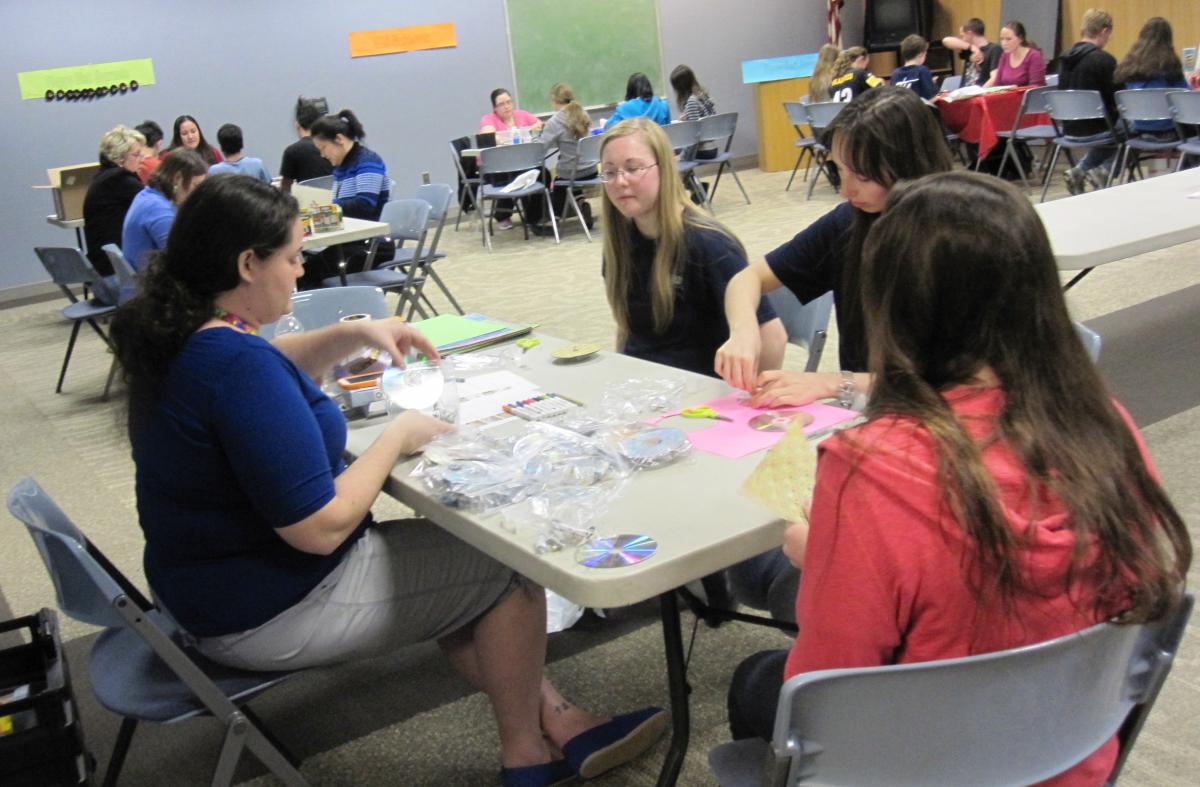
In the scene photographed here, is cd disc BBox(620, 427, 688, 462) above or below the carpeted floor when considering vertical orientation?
above

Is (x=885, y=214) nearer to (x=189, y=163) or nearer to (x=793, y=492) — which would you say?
(x=793, y=492)

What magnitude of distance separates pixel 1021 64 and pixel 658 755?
7901 millimetres

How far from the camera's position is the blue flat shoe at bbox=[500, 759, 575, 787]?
77.6 inches

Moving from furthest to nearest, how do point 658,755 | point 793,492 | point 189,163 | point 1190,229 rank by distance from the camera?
1. point 189,163
2. point 1190,229
3. point 658,755
4. point 793,492

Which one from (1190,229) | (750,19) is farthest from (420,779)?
(750,19)

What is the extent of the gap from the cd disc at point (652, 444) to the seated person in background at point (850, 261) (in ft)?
0.74

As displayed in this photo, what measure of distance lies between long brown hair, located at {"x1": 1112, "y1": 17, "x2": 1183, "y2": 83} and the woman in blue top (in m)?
6.75

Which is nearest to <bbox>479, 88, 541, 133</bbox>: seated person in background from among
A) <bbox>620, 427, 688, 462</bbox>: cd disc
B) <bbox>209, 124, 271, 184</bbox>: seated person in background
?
<bbox>209, 124, 271, 184</bbox>: seated person in background

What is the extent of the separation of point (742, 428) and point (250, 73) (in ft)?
27.4

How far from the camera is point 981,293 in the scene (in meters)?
1.07

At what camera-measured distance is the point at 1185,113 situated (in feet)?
20.4

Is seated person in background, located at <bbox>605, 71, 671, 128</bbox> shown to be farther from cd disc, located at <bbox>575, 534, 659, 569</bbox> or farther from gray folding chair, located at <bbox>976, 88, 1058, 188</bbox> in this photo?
cd disc, located at <bbox>575, 534, 659, 569</bbox>

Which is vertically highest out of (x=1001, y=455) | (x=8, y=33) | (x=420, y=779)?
(x=8, y=33)

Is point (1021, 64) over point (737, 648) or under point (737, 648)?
over
